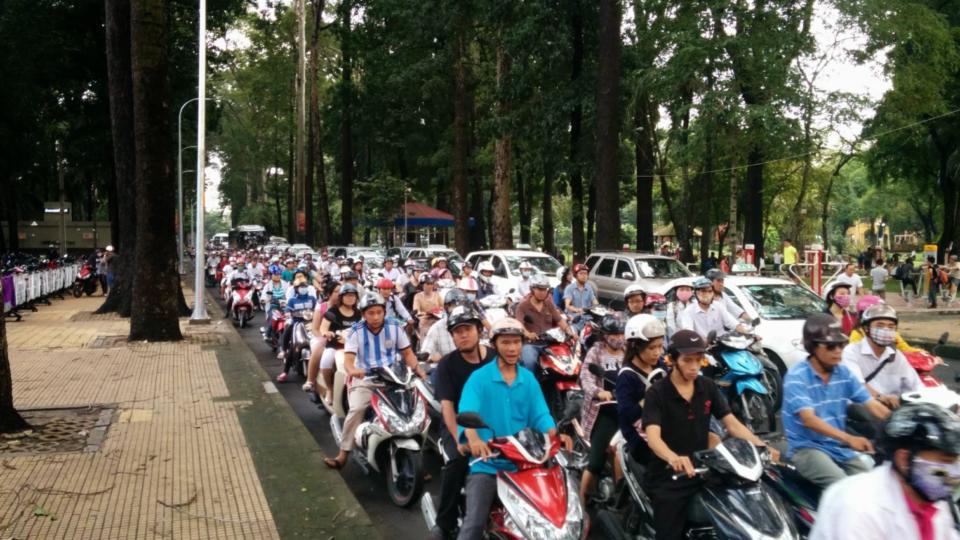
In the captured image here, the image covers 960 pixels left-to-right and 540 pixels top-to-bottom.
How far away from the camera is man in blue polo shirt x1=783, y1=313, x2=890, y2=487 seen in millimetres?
4484

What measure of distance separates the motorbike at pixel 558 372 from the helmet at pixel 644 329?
2334mm

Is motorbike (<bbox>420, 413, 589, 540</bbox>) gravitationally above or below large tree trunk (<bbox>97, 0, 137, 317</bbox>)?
below

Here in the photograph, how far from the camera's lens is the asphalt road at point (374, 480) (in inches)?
244

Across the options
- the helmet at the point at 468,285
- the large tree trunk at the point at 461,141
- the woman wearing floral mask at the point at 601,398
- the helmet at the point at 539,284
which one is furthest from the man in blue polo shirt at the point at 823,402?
the large tree trunk at the point at 461,141

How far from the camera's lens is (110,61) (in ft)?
62.7

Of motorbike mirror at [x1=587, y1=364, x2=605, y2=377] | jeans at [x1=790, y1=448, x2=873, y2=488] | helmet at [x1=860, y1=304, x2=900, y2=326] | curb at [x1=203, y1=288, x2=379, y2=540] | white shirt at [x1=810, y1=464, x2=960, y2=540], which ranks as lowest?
curb at [x1=203, y1=288, x2=379, y2=540]

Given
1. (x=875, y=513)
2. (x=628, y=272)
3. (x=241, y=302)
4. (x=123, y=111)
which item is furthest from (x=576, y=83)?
(x=875, y=513)

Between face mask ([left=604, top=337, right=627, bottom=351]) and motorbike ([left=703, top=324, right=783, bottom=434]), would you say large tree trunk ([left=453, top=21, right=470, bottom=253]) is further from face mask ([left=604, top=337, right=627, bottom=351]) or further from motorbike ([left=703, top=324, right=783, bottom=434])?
face mask ([left=604, top=337, right=627, bottom=351])

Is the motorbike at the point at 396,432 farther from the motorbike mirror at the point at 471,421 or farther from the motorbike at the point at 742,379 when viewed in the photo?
the motorbike at the point at 742,379

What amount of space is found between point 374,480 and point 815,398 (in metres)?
4.16

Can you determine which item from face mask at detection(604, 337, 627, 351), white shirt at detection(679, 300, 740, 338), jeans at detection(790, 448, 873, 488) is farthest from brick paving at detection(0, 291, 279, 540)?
white shirt at detection(679, 300, 740, 338)

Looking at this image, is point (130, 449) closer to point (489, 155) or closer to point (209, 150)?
point (489, 155)

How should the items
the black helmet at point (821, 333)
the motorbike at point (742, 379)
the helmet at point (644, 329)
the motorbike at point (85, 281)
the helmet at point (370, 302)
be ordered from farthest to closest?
the motorbike at point (85, 281)
the motorbike at point (742, 379)
the helmet at point (370, 302)
the helmet at point (644, 329)
the black helmet at point (821, 333)

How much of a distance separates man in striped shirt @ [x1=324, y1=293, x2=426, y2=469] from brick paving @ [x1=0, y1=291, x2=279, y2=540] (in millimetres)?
918
